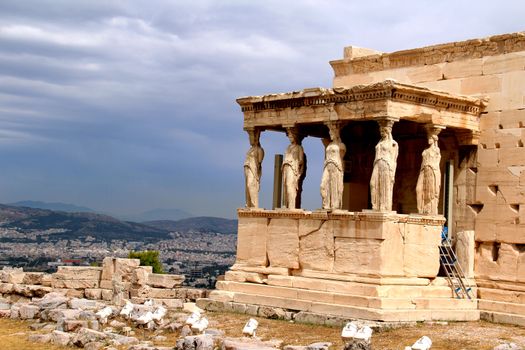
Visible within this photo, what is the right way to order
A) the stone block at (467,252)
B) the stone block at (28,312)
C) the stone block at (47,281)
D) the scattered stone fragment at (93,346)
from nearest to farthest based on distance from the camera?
1. the scattered stone fragment at (93,346)
2. the stone block at (28,312)
3. the stone block at (467,252)
4. the stone block at (47,281)

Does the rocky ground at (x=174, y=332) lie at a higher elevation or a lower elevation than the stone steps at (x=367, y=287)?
lower

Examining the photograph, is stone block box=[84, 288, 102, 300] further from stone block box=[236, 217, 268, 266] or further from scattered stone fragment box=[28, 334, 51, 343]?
scattered stone fragment box=[28, 334, 51, 343]

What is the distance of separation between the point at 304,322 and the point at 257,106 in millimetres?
5170

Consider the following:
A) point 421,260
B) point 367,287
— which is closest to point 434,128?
point 421,260

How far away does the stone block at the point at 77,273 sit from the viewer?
24500 millimetres

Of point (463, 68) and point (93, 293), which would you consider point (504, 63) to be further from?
point (93, 293)

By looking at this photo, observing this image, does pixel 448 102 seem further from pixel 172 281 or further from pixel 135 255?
pixel 135 255

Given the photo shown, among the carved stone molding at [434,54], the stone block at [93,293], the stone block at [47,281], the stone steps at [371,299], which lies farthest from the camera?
the stone block at [47,281]

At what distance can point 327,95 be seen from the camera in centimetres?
2067

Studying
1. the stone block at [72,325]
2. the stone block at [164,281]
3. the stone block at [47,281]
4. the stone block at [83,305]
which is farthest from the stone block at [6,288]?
the stone block at [72,325]

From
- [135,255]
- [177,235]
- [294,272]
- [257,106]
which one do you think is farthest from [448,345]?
[177,235]

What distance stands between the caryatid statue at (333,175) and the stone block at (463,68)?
2.79 meters

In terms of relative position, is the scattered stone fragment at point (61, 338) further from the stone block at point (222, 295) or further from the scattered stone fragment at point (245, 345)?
the stone block at point (222, 295)

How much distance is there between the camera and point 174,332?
725 inches
